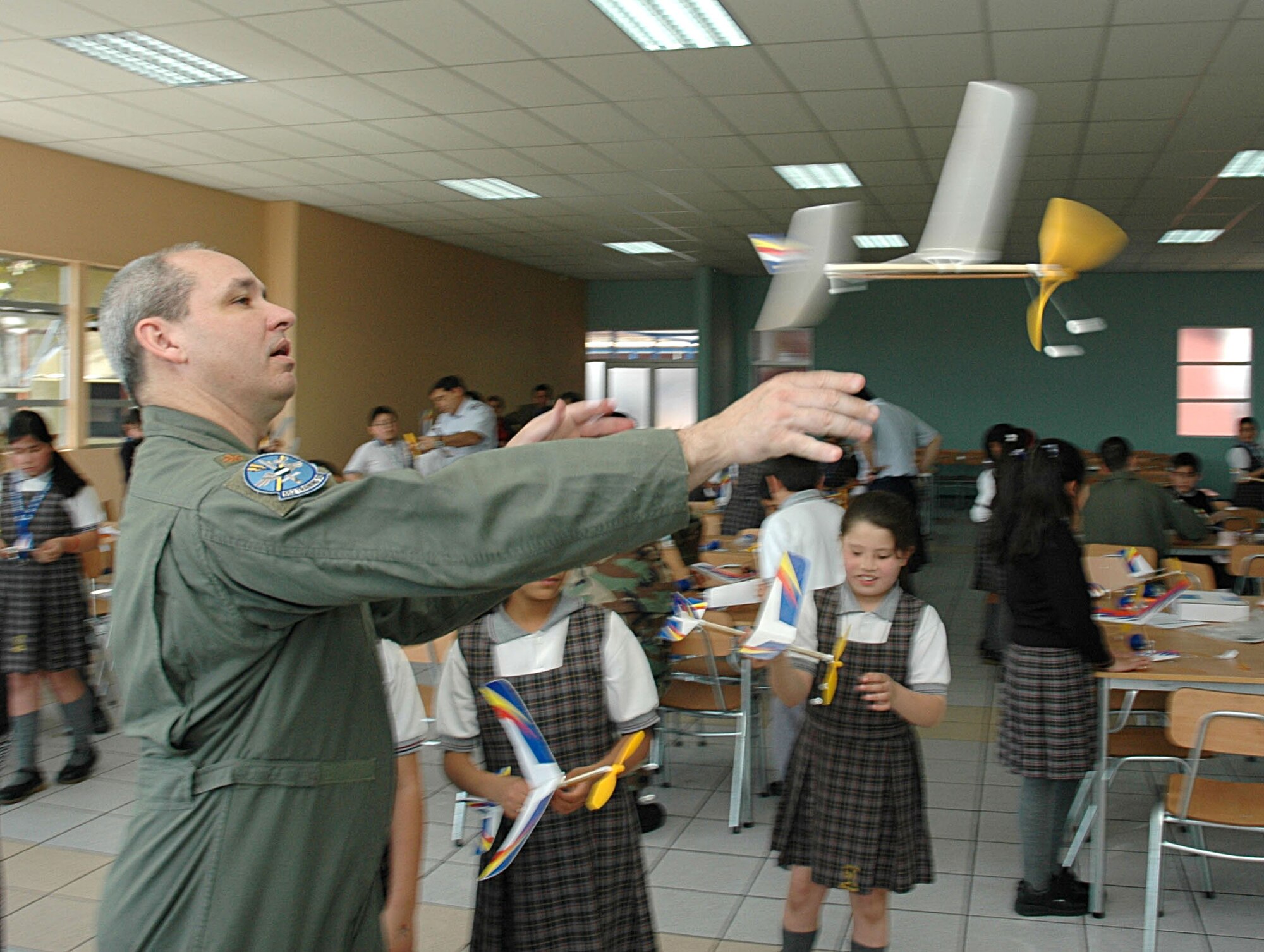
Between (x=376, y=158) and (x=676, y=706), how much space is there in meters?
5.76

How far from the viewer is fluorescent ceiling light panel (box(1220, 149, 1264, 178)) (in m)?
7.67

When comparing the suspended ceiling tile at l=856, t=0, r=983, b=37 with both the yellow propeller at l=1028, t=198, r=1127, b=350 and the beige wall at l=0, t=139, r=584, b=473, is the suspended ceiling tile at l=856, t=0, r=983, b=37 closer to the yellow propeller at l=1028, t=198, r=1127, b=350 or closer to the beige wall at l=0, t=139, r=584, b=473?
the yellow propeller at l=1028, t=198, r=1127, b=350

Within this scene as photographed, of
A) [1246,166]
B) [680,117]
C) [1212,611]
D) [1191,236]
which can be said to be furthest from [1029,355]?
[1212,611]

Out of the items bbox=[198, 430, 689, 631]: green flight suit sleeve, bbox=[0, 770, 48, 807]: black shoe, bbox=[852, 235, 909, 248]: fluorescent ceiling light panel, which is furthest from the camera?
bbox=[852, 235, 909, 248]: fluorescent ceiling light panel

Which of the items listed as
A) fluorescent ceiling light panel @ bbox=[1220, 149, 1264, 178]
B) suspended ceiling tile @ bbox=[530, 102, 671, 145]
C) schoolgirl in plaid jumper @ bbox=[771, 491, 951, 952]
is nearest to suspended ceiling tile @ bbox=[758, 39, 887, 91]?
suspended ceiling tile @ bbox=[530, 102, 671, 145]

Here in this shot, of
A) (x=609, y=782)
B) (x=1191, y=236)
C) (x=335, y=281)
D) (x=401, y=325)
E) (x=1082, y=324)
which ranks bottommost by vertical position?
(x=609, y=782)

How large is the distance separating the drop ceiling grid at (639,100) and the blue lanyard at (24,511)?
7.87 ft

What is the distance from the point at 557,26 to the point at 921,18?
172cm

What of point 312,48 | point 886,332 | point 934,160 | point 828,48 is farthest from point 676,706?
point 886,332

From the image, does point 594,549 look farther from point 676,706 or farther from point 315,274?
point 315,274

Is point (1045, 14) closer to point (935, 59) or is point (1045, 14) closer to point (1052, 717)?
point (935, 59)

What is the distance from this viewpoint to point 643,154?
791 cm

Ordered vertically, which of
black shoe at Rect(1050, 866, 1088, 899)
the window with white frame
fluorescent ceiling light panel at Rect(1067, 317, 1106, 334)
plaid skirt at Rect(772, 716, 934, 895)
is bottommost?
black shoe at Rect(1050, 866, 1088, 899)

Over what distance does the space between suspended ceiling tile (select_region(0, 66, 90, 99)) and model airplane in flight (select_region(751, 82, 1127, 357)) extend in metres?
6.50
